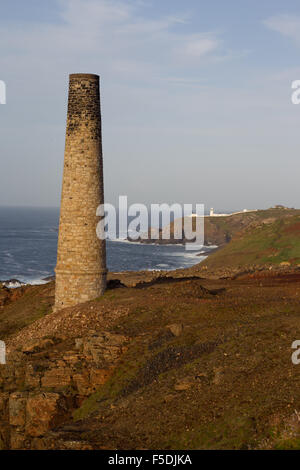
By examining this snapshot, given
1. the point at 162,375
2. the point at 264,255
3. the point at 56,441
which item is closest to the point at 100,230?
the point at 162,375

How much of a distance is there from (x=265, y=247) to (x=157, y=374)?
5473cm

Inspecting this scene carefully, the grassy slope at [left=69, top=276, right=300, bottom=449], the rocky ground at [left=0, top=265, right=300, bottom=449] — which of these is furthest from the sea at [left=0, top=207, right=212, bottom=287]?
the grassy slope at [left=69, top=276, right=300, bottom=449]

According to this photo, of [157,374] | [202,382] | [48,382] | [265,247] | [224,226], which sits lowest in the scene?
[48,382]

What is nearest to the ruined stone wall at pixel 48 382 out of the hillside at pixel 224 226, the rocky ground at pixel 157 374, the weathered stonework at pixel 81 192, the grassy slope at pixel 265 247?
the rocky ground at pixel 157 374

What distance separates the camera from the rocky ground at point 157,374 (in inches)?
582

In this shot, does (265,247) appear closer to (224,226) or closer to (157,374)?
(157,374)

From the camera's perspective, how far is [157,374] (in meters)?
19.2

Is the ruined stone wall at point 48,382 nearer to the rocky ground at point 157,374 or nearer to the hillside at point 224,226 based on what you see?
the rocky ground at point 157,374

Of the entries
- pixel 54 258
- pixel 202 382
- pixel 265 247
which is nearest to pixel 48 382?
pixel 202 382

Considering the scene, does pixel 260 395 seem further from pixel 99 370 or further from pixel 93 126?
pixel 93 126

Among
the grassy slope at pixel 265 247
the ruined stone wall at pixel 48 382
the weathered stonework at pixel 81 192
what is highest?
the weathered stonework at pixel 81 192

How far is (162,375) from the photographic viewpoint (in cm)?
1881

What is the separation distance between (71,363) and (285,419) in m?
9.54

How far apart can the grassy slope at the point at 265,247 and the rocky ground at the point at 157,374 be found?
117 ft
